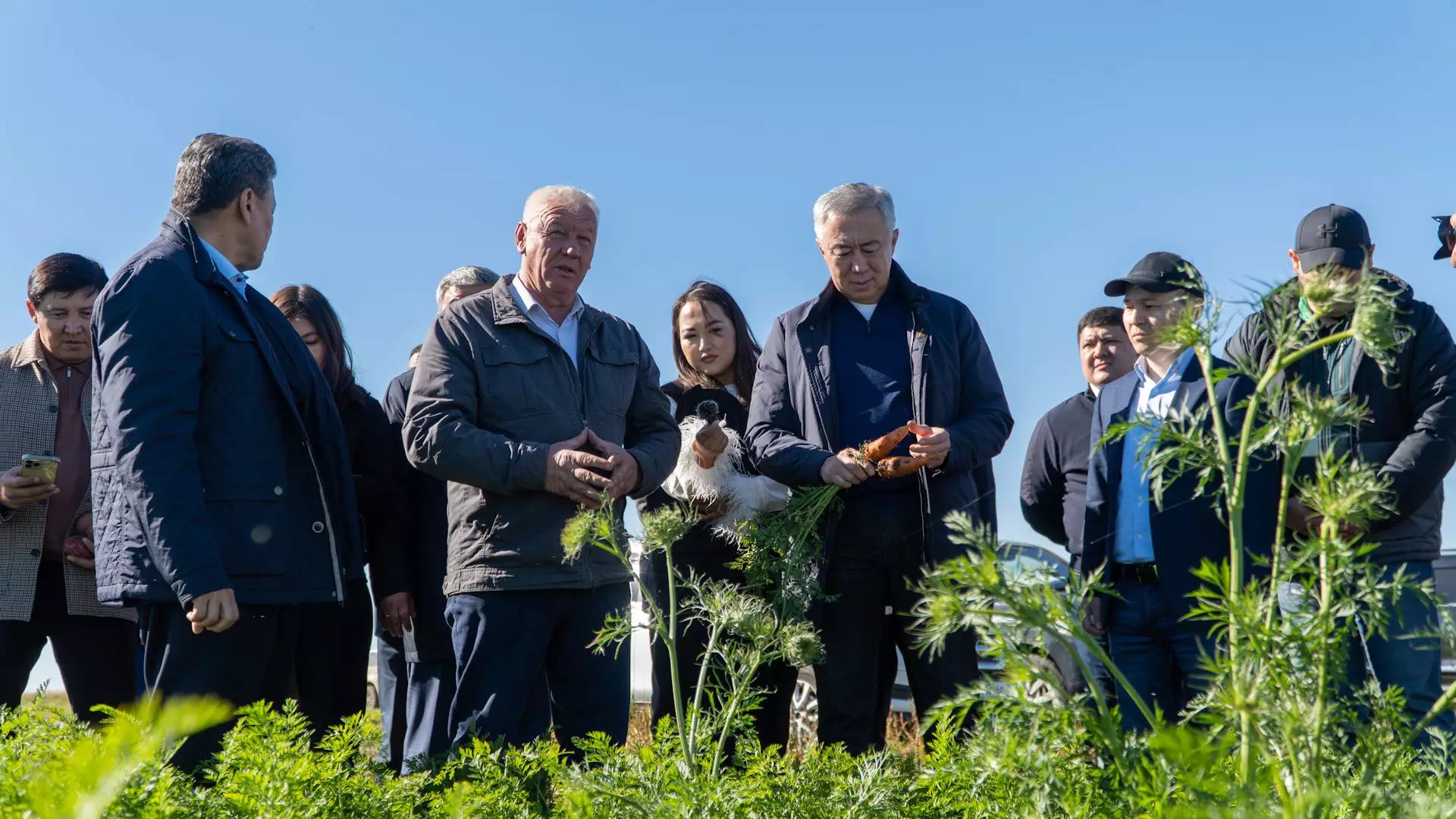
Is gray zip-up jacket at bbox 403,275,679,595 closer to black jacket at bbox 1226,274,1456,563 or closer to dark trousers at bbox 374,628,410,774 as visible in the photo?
dark trousers at bbox 374,628,410,774

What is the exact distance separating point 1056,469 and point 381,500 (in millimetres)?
2765

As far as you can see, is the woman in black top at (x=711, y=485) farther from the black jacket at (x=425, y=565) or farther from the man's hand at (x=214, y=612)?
the man's hand at (x=214, y=612)

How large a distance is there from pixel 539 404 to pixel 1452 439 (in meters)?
3.03

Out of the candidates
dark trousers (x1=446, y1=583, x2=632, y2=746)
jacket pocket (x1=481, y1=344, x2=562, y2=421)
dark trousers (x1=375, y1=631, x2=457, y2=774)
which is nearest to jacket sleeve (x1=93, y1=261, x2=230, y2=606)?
dark trousers (x1=446, y1=583, x2=632, y2=746)

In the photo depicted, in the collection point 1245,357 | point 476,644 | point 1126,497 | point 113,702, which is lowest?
point 113,702

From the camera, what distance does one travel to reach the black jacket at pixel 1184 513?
4020mm

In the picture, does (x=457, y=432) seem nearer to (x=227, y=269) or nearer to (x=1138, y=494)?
(x=227, y=269)

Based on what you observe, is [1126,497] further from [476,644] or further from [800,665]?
[476,644]

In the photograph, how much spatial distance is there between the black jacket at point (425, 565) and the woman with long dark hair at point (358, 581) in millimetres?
52

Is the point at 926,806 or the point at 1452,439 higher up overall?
the point at 1452,439

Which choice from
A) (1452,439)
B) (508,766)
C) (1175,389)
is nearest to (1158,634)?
(1175,389)

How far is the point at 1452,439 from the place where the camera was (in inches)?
162

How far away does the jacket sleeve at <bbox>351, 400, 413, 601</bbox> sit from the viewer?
16.6 feet

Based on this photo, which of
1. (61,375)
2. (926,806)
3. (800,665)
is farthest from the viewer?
(61,375)
